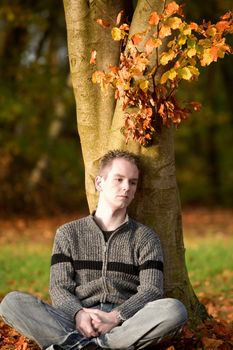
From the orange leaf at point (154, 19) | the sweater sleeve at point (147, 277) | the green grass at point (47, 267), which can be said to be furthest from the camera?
the green grass at point (47, 267)

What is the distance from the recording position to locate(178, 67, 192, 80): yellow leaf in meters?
5.28

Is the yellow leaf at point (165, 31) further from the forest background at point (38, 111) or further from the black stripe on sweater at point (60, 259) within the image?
the forest background at point (38, 111)

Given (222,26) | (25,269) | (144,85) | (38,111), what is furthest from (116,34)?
(38,111)

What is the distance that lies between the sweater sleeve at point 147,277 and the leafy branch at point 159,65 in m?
0.78

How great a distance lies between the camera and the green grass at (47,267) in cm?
921

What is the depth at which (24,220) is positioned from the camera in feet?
59.0

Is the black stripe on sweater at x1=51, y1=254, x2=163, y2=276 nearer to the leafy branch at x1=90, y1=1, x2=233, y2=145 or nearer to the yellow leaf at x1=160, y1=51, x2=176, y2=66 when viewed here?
the leafy branch at x1=90, y1=1, x2=233, y2=145

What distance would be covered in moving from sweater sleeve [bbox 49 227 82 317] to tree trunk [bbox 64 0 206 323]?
727 millimetres

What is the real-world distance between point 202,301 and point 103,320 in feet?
10.3

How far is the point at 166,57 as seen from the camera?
212 inches

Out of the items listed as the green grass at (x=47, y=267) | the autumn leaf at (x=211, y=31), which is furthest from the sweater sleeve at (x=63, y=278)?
the green grass at (x=47, y=267)

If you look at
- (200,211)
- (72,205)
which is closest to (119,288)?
(72,205)

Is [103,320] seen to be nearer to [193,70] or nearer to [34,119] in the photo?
[193,70]

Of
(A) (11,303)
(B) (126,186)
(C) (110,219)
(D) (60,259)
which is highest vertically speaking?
(B) (126,186)
